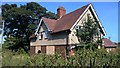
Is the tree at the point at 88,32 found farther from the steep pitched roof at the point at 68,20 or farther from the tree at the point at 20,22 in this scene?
the tree at the point at 20,22

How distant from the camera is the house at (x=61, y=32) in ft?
52.7

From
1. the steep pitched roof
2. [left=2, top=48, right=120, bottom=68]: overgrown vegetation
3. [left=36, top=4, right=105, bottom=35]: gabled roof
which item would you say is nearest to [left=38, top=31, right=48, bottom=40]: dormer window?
[left=36, top=4, right=105, bottom=35]: gabled roof

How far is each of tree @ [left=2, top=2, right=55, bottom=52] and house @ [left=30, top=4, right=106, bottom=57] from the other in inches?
126

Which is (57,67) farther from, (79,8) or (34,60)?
(79,8)

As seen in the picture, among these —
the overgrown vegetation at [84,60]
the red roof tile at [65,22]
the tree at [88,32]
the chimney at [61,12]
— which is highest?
Answer: the chimney at [61,12]

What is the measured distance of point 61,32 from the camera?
17000mm

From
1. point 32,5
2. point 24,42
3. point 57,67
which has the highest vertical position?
point 32,5

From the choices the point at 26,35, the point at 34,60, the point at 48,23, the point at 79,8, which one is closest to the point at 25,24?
the point at 26,35

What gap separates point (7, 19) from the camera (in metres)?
23.6

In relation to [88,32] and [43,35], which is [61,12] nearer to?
[43,35]

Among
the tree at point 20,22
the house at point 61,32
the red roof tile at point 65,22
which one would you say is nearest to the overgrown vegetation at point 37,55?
the tree at point 20,22

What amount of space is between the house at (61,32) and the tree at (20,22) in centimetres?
319

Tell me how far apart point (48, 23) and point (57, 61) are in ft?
36.5

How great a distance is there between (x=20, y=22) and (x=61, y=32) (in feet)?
27.4
